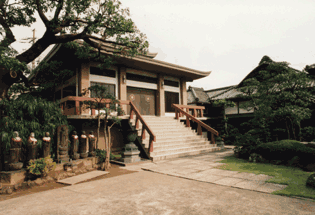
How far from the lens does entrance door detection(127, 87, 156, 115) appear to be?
12.4 m

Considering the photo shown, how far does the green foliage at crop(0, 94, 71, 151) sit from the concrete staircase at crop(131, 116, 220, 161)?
141 inches

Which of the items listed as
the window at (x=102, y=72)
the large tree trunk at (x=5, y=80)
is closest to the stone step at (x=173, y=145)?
→ the window at (x=102, y=72)

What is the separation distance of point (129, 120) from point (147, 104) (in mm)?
3609

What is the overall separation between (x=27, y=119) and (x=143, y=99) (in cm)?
746

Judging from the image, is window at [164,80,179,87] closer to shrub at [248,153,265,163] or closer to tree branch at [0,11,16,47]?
shrub at [248,153,265,163]

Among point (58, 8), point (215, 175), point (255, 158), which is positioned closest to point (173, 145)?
point (255, 158)

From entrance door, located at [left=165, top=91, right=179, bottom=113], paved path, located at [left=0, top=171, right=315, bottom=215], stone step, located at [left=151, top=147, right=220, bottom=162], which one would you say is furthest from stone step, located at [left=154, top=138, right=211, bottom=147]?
entrance door, located at [left=165, top=91, right=179, bottom=113]

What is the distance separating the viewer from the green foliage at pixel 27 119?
5.49 m

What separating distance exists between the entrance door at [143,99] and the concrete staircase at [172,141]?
187 centimetres

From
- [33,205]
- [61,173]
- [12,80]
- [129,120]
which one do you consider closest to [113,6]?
[12,80]

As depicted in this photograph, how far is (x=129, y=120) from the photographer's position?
379 inches

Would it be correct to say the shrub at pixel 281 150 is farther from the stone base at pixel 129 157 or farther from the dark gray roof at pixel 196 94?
the dark gray roof at pixel 196 94

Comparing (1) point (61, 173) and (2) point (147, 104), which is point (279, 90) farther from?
(1) point (61, 173)

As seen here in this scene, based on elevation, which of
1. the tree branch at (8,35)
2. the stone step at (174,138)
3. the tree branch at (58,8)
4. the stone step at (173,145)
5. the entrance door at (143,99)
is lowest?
the stone step at (173,145)
